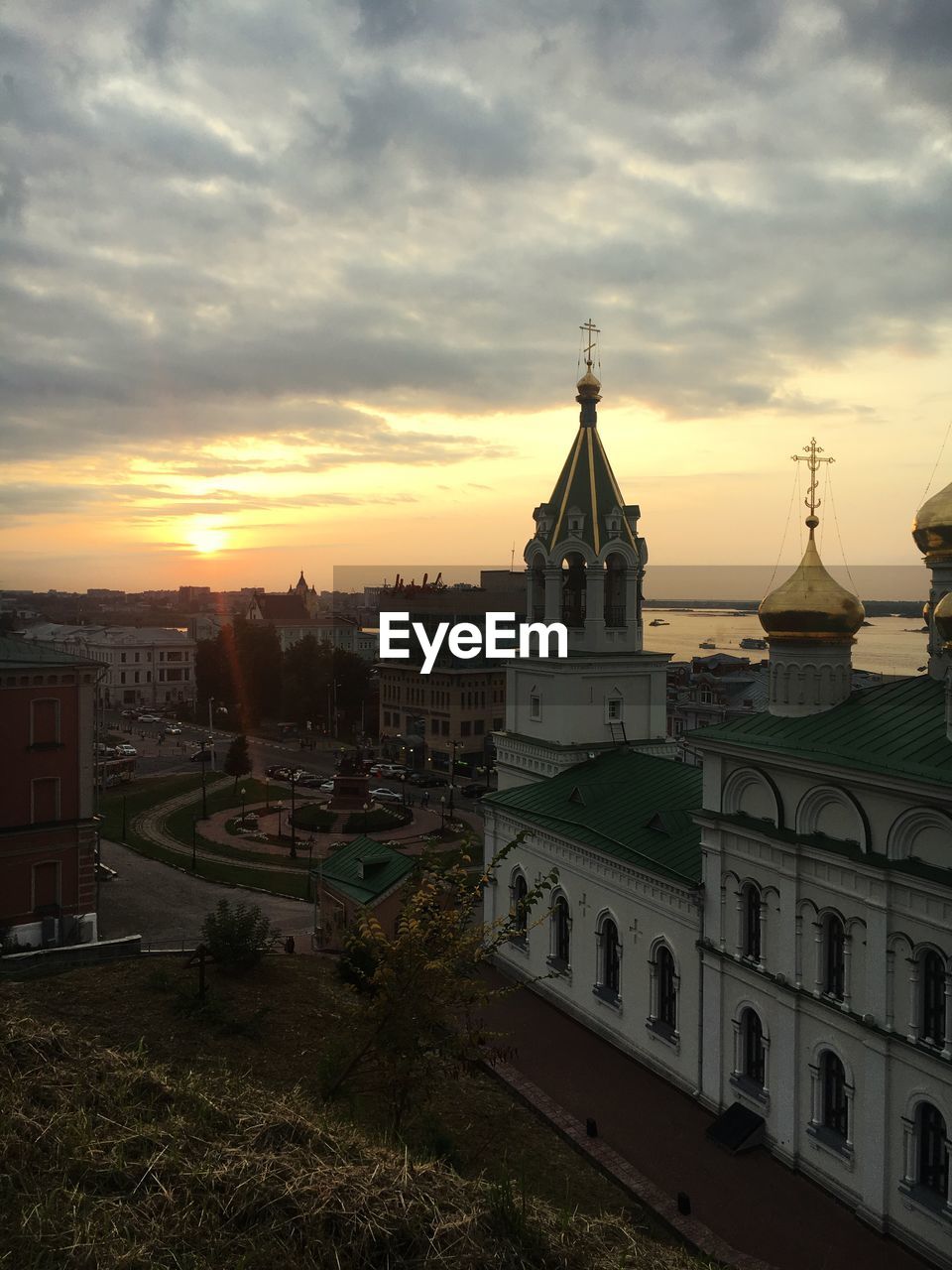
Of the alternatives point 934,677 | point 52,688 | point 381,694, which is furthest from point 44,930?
point 381,694

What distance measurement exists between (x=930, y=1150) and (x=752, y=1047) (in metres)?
4.03

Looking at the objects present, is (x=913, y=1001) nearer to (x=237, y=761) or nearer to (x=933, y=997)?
(x=933, y=997)

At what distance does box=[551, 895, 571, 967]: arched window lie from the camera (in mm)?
24344

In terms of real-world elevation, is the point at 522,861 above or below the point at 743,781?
below

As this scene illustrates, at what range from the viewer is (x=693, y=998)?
19562 millimetres

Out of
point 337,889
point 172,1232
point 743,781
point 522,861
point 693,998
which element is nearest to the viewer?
point 172,1232

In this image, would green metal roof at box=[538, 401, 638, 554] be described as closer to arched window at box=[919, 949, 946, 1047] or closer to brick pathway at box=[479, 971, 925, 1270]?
brick pathway at box=[479, 971, 925, 1270]

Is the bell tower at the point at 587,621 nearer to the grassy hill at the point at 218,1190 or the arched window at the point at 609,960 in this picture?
the arched window at the point at 609,960

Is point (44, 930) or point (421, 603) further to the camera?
point (421, 603)

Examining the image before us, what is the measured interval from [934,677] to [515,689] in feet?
47.7

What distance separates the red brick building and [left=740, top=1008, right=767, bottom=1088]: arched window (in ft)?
62.9

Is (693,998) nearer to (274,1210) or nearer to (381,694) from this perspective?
(274,1210)

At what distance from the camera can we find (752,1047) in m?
18.2

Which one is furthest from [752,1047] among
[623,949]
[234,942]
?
[234,942]
